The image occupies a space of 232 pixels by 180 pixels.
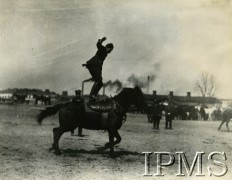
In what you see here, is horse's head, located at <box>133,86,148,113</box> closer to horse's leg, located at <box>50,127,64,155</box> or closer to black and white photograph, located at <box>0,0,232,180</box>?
black and white photograph, located at <box>0,0,232,180</box>

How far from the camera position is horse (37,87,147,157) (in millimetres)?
9062

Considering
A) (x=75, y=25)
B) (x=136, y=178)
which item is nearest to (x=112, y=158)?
(x=136, y=178)

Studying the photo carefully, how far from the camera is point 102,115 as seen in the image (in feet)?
30.0

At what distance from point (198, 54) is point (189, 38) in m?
0.65

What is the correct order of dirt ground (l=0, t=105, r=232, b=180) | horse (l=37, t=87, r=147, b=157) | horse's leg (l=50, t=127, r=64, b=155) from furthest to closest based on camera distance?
horse (l=37, t=87, r=147, b=157)
horse's leg (l=50, t=127, r=64, b=155)
dirt ground (l=0, t=105, r=232, b=180)

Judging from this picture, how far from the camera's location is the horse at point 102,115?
29.7 feet

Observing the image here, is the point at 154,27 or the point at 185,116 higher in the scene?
the point at 154,27

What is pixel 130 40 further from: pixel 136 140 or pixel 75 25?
pixel 136 140

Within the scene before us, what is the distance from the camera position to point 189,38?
11.2m
